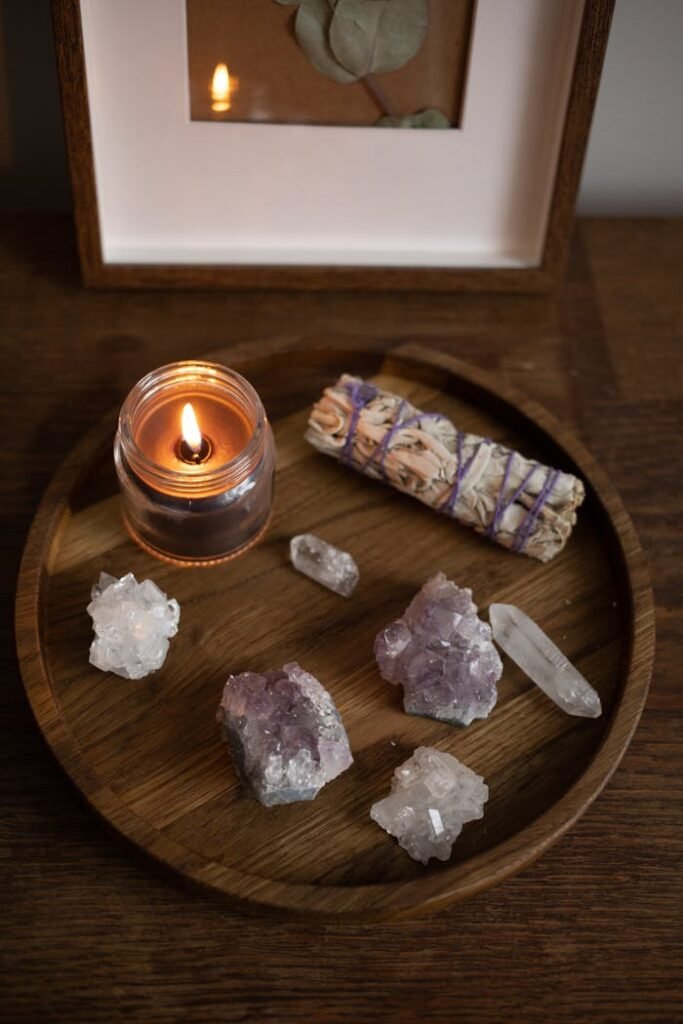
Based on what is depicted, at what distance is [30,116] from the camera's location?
1.15 m

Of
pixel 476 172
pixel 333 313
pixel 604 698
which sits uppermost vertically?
pixel 476 172

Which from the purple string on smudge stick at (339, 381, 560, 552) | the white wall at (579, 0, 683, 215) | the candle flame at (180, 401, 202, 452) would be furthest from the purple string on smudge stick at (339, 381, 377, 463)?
the white wall at (579, 0, 683, 215)

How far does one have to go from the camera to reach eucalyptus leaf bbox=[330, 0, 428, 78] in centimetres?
97

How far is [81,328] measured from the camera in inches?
43.3

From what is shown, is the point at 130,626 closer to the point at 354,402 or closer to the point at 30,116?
the point at 354,402

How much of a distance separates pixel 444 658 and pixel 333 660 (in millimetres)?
91

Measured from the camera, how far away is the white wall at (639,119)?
109 centimetres

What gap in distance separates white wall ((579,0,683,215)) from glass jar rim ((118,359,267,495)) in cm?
49

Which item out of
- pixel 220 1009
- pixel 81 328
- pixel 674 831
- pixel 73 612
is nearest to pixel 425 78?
pixel 81 328

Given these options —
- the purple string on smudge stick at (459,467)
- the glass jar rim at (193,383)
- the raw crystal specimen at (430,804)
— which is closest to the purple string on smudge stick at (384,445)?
the purple string on smudge stick at (459,467)

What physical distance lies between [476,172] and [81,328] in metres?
0.38

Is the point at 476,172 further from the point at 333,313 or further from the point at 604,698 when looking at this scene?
the point at 604,698

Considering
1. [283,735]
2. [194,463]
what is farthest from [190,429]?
[283,735]

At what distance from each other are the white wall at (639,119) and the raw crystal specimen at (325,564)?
532 mm
